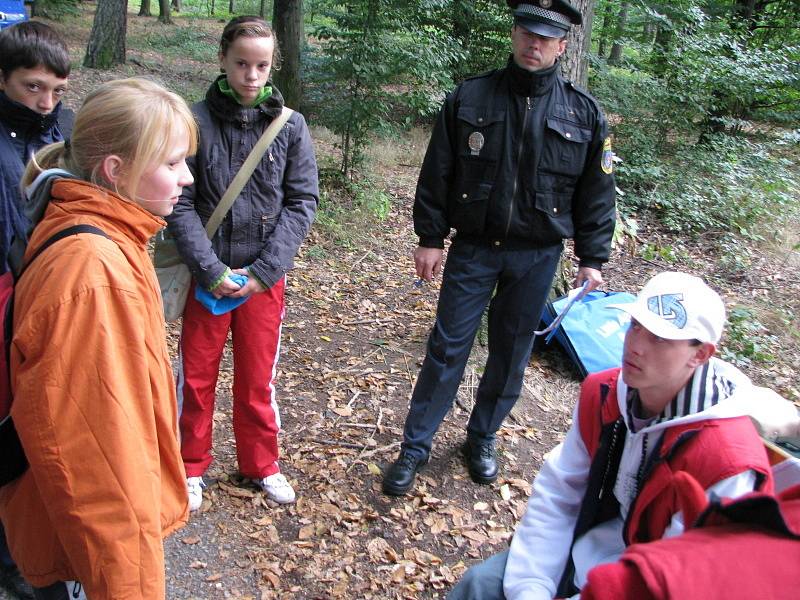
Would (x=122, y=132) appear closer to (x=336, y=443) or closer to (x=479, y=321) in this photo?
(x=479, y=321)

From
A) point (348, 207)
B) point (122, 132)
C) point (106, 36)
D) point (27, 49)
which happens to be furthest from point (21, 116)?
point (106, 36)

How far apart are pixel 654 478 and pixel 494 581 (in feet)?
2.25

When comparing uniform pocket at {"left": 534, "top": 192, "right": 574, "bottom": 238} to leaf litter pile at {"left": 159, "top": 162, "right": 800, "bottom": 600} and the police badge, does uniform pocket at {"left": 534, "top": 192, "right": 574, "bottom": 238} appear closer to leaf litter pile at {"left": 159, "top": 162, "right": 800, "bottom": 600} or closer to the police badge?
the police badge

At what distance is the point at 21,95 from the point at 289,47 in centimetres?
658

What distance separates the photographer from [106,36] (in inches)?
551

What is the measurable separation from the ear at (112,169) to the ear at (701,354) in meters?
1.80

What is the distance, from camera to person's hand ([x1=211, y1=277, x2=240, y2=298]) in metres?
3.01

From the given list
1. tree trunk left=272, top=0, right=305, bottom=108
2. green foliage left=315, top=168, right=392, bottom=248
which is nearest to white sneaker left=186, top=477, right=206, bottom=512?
green foliage left=315, top=168, right=392, bottom=248

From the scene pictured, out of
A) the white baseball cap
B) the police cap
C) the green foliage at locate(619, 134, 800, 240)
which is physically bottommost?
the green foliage at locate(619, 134, 800, 240)

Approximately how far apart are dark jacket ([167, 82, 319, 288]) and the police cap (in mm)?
1286

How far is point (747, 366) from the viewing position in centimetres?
600

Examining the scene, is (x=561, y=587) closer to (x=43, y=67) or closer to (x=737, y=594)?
(x=737, y=594)

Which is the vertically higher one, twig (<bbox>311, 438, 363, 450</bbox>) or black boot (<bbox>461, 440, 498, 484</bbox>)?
black boot (<bbox>461, 440, 498, 484</bbox>)

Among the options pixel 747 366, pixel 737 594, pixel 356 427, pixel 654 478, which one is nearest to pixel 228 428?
pixel 356 427
